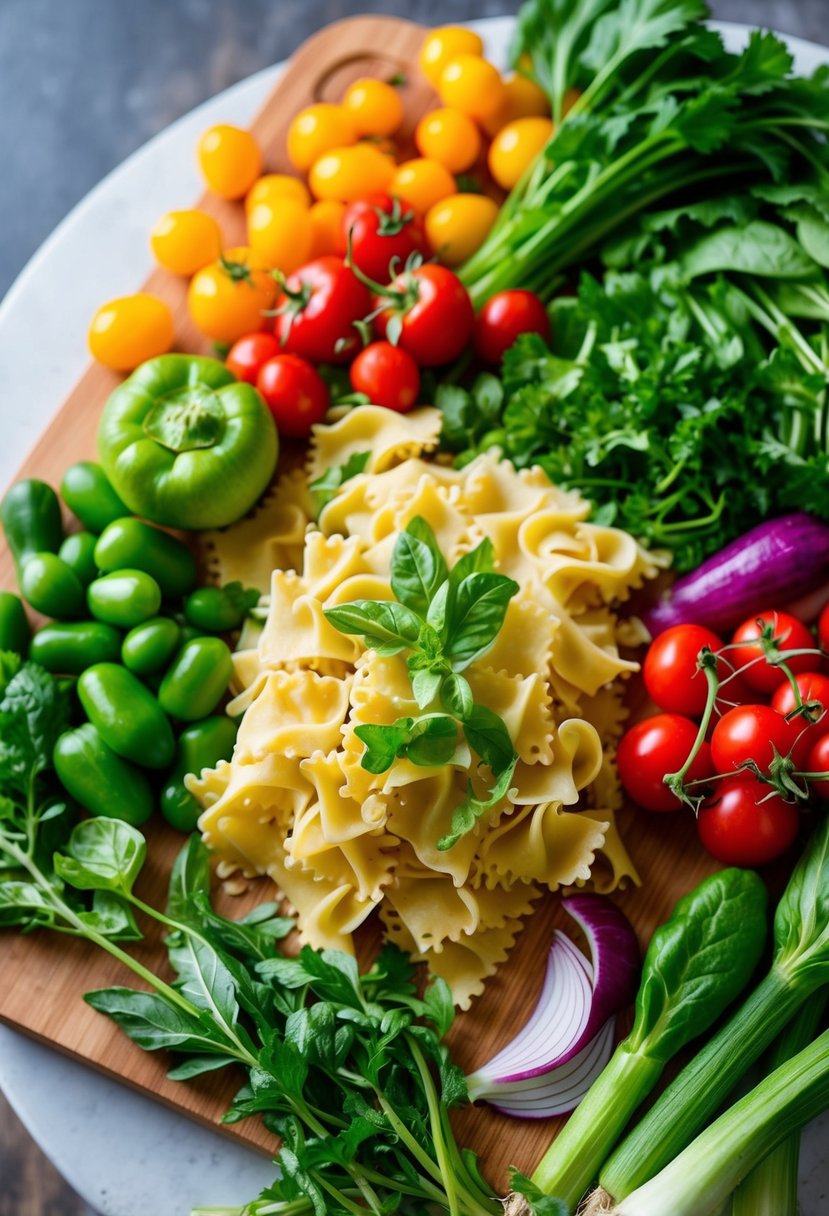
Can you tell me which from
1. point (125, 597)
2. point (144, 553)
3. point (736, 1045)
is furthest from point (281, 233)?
point (736, 1045)

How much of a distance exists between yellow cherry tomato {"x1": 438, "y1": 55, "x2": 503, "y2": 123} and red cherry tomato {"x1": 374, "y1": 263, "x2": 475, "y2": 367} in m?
0.52

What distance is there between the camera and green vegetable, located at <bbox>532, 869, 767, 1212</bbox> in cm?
219

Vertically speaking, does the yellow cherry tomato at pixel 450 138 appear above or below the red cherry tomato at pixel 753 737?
above

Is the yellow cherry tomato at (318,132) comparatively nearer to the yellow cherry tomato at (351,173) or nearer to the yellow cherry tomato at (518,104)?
the yellow cherry tomato at (351,173)

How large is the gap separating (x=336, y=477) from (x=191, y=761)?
74 cm

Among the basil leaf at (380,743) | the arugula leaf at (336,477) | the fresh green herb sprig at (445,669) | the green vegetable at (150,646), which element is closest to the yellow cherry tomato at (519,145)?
the arugula leaf at (336,477)

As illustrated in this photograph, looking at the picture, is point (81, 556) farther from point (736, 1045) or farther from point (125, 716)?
point (736, 1045)

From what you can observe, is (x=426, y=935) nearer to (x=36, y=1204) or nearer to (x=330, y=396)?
(x=330, y=396)

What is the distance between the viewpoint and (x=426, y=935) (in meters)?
2.36

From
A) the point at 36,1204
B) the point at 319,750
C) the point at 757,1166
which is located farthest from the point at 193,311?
the point at 36,1204

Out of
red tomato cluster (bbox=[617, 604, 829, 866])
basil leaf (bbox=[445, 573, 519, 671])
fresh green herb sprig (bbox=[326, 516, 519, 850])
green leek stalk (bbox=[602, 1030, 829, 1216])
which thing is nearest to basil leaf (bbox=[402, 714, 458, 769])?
fresh green herb sprig (bbox=[326, 516, 519, 850])

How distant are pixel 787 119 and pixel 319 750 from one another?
72.9 inches

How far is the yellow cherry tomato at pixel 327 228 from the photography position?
2.98 m

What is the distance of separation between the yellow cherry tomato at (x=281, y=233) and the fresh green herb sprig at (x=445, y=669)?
104cm
